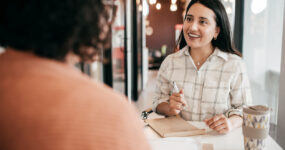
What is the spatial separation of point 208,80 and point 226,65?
0.47 ft

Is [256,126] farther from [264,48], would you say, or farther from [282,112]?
[264,48]

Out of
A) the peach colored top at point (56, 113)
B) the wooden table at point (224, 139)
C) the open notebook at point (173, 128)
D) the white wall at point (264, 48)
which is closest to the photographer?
the peach colored top at point (56, 113)

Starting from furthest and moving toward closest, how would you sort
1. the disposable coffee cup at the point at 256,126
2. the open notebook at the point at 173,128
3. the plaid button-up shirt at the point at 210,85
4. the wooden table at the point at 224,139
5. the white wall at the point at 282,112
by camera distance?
the white wall at the point at 282,112 < the plaid button-up shirt at the point at 210,85 < the open notebook at the point at 173,128 < the wooden table at the point at 224,139 < the disposable coffee cup at the point at 256,126

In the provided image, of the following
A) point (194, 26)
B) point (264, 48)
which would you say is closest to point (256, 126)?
point (194, 26)

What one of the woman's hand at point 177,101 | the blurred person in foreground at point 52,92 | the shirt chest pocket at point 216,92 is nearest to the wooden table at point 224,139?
the woman's hand at point 177,101

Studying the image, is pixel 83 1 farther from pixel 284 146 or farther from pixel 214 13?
pixel 284 146

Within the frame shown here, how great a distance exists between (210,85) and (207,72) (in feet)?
0.27

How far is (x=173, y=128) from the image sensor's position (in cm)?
117

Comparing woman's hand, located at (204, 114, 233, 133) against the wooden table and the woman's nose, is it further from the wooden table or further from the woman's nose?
the woman's nose

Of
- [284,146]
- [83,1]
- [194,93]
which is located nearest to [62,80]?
[83,1]

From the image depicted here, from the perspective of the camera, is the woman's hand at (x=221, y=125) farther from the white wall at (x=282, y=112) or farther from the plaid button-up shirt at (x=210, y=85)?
the white wall at (x=282, y=112)

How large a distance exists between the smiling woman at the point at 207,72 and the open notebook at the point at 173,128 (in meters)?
0.15

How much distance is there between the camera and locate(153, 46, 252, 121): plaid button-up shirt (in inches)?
56.9

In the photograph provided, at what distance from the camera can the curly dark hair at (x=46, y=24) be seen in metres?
0.40
